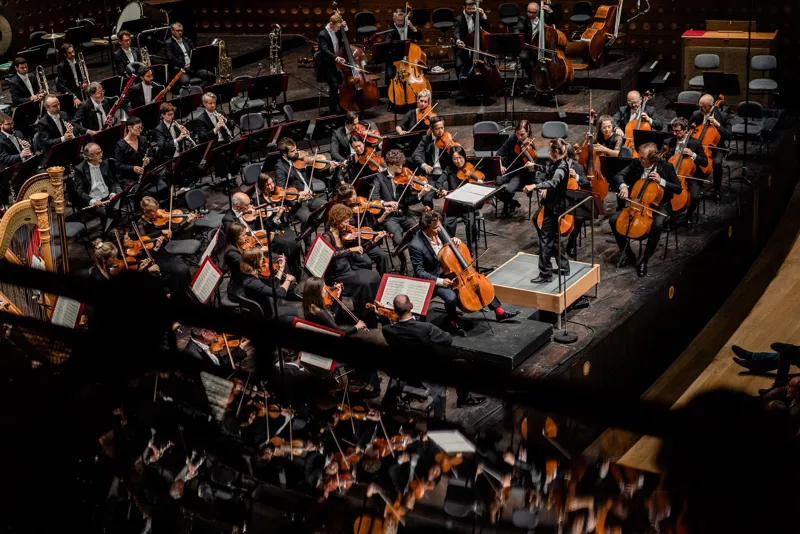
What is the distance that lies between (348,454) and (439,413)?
2859 millimetres

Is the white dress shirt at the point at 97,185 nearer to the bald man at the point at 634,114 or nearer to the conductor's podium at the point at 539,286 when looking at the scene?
the conductor's podium at the point at 539,286

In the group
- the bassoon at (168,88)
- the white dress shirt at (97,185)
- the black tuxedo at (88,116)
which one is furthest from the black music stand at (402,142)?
the black tuxedo at (88,116)

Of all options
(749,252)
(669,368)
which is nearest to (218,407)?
(669,368)

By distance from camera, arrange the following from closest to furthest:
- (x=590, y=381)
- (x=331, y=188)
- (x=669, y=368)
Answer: (x=590, y=381) → (x=669, y=368) → (x=331, y=188)

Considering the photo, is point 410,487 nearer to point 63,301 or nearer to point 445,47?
point 63,301

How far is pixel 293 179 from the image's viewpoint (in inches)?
355

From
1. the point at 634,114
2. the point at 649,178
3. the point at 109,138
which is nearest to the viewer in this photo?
the point at 649,178

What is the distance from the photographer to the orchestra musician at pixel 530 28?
12273 millimetres

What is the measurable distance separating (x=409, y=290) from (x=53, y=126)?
15.2 feet

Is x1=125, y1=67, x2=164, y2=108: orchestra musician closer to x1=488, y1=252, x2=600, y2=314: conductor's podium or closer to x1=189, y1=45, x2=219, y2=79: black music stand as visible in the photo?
x1=189, y1=45, x2=219, y2=79: black music stand

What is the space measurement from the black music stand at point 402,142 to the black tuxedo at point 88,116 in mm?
2918

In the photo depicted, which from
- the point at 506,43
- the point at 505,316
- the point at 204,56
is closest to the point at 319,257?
the point at 505,316

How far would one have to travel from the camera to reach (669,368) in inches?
335

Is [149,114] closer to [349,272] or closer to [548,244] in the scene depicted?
[349,272]
